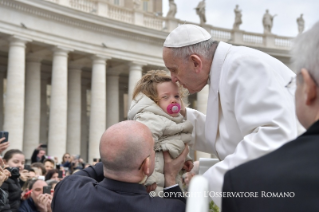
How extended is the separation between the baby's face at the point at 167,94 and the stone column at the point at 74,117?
118ft

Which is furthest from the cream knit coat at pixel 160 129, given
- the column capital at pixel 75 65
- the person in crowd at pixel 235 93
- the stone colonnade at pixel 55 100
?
the column capital at pixel 75 65

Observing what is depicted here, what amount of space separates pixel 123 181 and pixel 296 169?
6.74ft

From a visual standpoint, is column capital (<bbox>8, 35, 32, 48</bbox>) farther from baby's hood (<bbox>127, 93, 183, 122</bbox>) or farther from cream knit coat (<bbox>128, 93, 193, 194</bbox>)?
baby's hood (<bbox>127, 93, 183, 122</bbox>)

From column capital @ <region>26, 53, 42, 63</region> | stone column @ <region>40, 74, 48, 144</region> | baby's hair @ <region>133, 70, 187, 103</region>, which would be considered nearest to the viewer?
baby's hair @ <region>133, 70, 187, 103</region>

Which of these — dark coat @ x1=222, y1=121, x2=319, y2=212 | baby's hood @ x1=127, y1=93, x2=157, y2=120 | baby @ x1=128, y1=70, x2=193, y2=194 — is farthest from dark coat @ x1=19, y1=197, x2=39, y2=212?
dark coat @ x1=222, y1=121, x2=319, y2=212

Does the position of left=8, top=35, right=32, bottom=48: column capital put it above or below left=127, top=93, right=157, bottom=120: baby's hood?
above

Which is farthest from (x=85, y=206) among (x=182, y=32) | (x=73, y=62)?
(x=73, y=62)

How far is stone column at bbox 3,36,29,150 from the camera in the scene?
32781mm

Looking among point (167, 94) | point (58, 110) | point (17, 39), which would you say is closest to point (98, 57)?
point (58, 110)

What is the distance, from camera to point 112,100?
1785 inches

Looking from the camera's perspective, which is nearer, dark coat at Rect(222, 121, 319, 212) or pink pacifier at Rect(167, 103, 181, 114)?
dark coat at Rect(222, 121, 319, 212)

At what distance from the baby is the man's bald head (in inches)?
47.9

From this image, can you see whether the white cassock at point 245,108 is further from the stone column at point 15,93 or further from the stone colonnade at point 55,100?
the stone column at point 15,93

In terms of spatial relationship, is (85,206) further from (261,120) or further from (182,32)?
(182,32)
